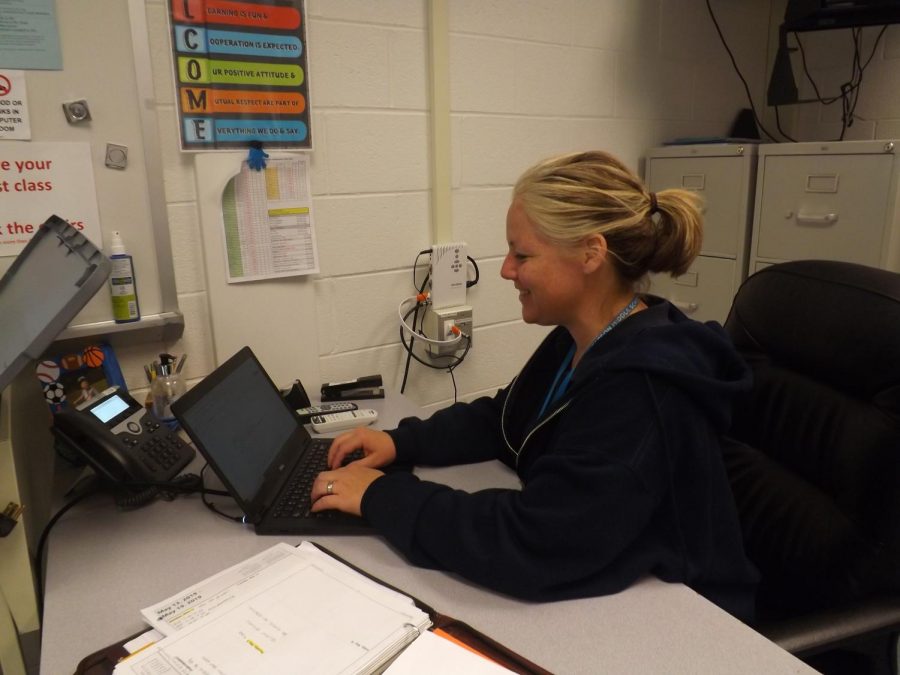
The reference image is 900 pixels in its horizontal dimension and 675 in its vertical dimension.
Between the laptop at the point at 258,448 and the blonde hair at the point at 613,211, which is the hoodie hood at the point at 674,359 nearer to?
the blonde hair at the point at 613,211

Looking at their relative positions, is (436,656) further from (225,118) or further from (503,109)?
(503,109)

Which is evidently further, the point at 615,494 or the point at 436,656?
the point at 615,494

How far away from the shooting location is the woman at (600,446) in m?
0.88

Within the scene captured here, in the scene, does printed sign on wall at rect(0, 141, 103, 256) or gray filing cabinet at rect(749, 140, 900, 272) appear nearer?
printed sign on wall at rect(0, 141, 103, 256)

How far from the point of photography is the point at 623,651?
2.58 ft

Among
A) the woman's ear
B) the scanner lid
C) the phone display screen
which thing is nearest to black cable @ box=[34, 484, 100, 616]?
the phone display screen

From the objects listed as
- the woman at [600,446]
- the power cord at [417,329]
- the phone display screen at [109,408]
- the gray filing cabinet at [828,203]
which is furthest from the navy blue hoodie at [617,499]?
the gray filing cabinet at [828,203]

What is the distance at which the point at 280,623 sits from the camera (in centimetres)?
80

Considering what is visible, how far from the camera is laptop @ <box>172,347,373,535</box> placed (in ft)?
3.38

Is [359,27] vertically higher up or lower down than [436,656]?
higher up

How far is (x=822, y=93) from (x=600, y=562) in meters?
2.38

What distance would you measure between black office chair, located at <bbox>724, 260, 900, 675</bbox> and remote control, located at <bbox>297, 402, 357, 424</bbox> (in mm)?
856

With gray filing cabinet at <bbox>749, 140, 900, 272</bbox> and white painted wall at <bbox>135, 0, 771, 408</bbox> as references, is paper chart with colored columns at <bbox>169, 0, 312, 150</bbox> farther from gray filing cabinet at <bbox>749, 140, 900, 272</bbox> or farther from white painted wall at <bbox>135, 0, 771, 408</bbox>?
gray filing cabinet at <bbox>749, 140, 900, 272</bbox>

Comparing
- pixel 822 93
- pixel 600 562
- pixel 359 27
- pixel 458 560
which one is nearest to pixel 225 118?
pixel 359 27
